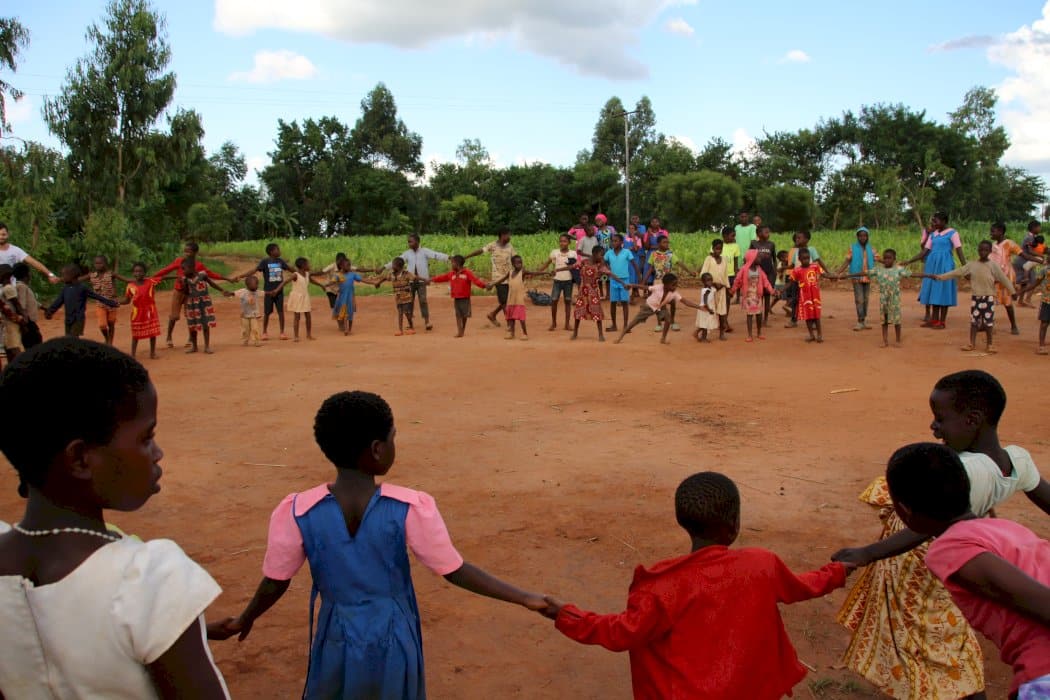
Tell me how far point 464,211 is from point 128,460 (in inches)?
1946

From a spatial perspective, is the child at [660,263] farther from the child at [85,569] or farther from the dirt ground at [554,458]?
the child at [85,569]

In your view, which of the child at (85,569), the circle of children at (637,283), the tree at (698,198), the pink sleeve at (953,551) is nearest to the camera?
the child at (85,569)

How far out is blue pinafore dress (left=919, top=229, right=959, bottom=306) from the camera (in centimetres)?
1433

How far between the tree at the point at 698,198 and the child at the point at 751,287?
30488 millimetres

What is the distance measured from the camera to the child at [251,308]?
47.0 ft

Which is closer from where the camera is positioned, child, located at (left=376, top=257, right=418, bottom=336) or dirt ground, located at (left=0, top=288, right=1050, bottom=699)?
dirt ground, located at (left=0, top=288, right=1050, bottom=699)

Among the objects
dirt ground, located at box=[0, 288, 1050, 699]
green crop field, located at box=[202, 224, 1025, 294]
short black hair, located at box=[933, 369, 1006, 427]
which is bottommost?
dirt ground, located at box=[0, 288, 1050, 699]

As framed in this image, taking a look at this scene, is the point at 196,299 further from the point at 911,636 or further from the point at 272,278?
the point at 911,636

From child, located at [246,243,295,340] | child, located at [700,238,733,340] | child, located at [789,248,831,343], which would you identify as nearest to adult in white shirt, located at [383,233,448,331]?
child, located at [246,243,295,340]

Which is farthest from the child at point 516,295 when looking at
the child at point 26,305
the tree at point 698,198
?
the tree at point 698,198

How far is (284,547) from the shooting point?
8.18 feet

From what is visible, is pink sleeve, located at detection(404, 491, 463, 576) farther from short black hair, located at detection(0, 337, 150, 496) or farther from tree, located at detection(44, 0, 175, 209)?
tree, located at detection(44, 0, 175, 209)

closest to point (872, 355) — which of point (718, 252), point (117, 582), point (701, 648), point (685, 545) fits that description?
→ point (718, 252)

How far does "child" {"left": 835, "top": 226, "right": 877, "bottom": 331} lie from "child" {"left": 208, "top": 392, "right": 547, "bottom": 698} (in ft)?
44.1
